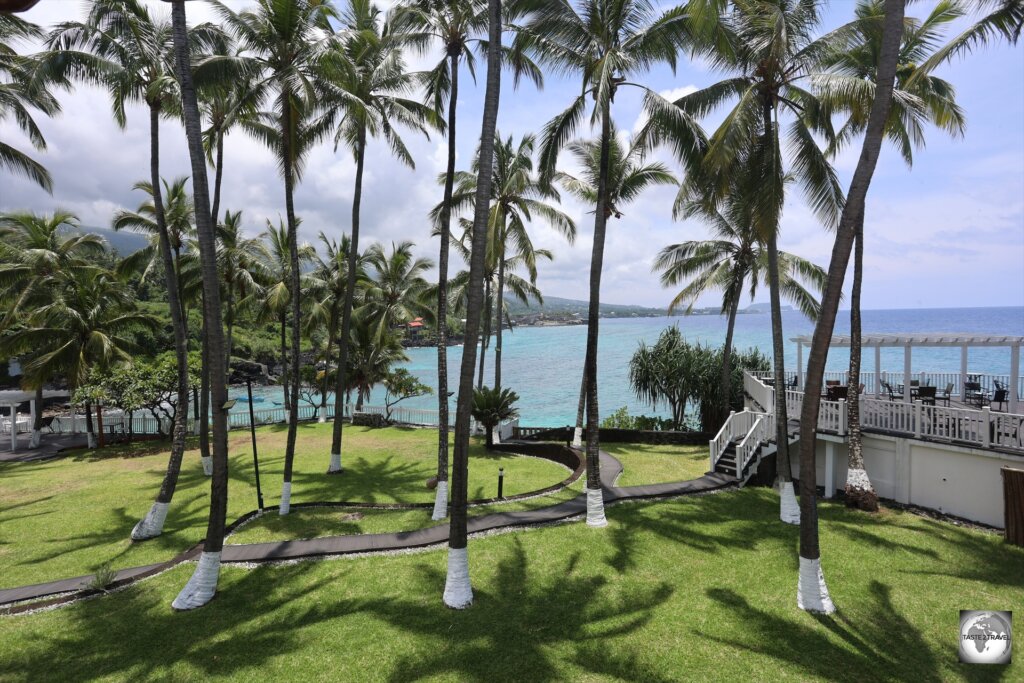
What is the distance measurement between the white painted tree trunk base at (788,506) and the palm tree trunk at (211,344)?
1063 centimetres

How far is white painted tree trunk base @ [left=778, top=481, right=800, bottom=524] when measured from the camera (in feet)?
33.9

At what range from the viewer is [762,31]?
33.4ft

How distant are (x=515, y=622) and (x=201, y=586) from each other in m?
4.83

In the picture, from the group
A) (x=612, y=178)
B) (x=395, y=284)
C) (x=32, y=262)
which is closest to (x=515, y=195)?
(x=612, y=178)

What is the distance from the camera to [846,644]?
6.15m

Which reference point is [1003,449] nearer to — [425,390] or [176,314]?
[176,314]

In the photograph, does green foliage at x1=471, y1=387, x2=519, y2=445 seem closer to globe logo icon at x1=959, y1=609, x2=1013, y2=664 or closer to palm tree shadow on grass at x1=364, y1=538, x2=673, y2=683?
palm tree shadow on grass at x1=364, y1=538, x2=673, y2=683

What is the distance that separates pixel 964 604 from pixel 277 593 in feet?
33.2

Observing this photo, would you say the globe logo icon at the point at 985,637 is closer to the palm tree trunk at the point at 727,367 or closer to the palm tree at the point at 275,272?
the palm tree trunk at the point at 727,367

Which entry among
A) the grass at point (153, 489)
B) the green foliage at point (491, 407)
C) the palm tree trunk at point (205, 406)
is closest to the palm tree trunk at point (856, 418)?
the grass at point (153, 489)

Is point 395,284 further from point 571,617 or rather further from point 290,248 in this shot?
point 571,617

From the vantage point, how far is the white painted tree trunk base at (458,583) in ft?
23.5

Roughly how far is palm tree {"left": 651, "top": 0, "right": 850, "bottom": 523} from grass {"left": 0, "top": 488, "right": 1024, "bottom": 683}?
2765mm

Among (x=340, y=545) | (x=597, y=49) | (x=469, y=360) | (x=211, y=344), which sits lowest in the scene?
(x=340, y=545)
